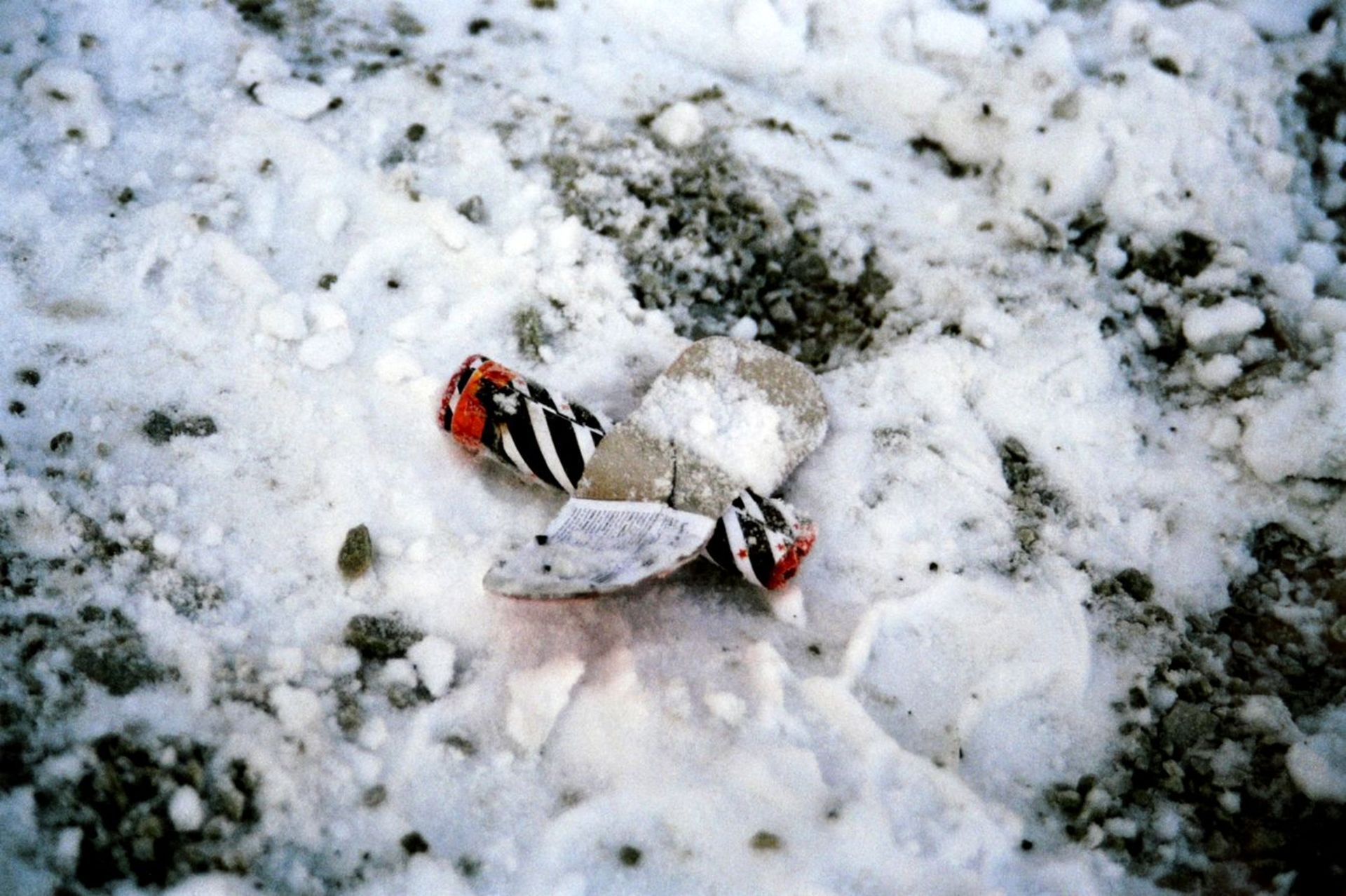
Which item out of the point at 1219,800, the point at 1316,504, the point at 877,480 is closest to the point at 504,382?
the point at 877,480

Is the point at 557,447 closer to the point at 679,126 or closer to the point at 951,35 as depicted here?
the point at 679,126

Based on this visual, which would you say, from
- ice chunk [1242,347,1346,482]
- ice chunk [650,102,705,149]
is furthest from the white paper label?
ice chunk [1242,347,1346,482]

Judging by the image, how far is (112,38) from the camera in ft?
6.41

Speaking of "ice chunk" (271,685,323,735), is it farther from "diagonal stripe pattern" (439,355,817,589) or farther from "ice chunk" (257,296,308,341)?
"ice chunk" (257,296,308,341)

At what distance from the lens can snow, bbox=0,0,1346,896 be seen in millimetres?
1289

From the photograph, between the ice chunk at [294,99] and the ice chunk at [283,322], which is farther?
the ice chunk at [294,99]

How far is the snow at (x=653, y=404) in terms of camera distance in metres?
1.29

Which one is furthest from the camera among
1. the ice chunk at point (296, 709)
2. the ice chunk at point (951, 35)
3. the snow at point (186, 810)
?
the ice chunk at point (951, 35)

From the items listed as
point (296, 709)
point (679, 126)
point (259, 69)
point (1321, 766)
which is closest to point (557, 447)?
point (296, 709)

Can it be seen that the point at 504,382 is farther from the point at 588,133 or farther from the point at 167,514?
the point at 588,133

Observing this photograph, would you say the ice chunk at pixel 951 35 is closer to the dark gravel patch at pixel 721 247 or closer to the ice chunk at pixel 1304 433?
the dark gravel patch at pixel 721 247

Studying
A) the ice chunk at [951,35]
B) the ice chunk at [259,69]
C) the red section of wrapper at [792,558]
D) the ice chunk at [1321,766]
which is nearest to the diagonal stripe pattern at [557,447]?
the red section of wrapper at [792,558]

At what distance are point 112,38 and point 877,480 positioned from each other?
1.73 metres

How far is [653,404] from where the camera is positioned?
1615mm
